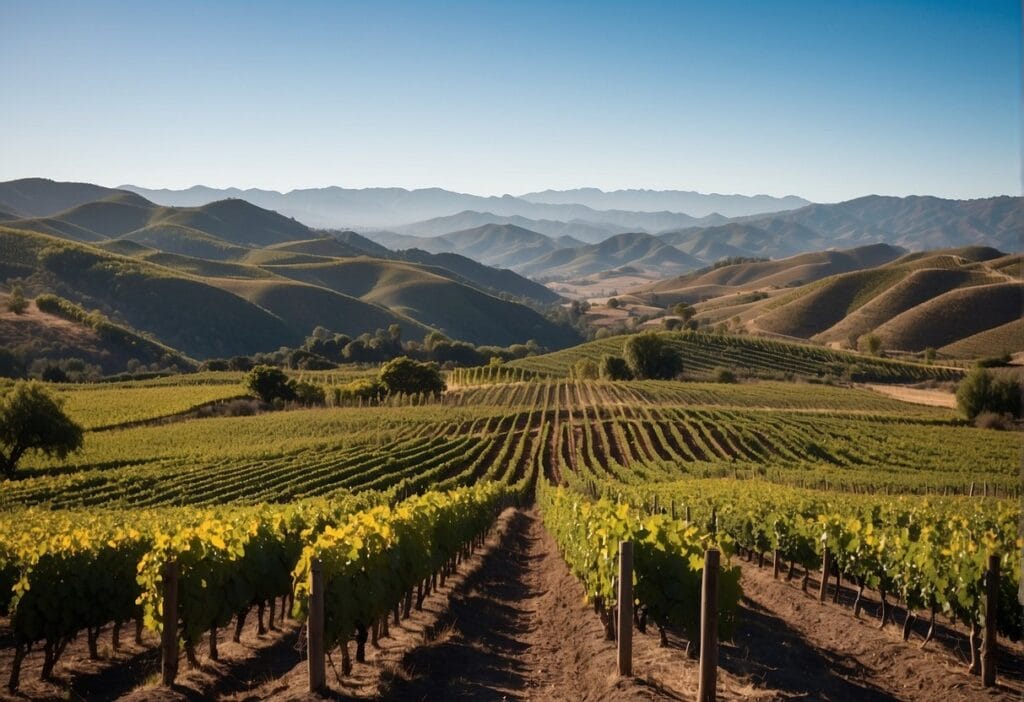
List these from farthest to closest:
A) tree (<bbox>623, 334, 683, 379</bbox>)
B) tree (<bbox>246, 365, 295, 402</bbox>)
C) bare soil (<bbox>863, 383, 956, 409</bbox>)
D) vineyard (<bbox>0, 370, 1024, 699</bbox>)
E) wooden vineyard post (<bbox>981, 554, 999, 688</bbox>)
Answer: tree (<bbox>623, 334, 683, 379</bbox>), tree (<bbox>246, 365, 295, 402</bbox>), bare soil (<bbox>863, 383, 956, 409</bbox>), vineyard (<bbox>0, 370, 1024, 699</bbox>), wooden vineyard post (<bbox>981, 554, 999, 688</bbox>)

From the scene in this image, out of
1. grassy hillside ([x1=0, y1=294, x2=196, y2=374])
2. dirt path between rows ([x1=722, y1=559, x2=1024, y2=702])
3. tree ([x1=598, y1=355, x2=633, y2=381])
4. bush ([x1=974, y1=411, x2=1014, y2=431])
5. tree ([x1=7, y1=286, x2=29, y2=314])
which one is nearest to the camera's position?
dirt path between rows ([x1=722, y1=559, x2=1024, y2=702])

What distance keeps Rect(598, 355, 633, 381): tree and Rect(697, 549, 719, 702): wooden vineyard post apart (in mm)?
98106

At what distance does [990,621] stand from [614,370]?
9770 cm

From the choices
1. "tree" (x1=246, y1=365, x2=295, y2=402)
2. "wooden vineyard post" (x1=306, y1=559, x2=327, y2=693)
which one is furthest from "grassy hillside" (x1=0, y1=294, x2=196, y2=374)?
"wooden vineyard post" (x1=306, y1=559, x2=327, y2=693)

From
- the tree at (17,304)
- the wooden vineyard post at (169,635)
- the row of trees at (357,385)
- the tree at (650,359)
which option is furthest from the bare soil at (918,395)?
the tree at (17,304)

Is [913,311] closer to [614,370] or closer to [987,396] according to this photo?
[614,370]

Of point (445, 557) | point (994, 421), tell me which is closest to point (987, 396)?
point (994, 421)

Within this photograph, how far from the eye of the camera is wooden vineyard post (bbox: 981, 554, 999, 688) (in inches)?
386

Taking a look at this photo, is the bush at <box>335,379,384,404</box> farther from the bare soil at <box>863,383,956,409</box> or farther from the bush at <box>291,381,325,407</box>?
the bare soil at <box>863,383,956,409</box>

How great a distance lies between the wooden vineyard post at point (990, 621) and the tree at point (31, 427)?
51.6 m

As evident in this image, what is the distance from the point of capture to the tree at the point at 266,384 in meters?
82.6

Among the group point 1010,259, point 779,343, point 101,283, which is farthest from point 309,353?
point 1010,259

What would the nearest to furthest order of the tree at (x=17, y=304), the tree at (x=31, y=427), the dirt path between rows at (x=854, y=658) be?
the dirt path between rows at (x=854, y=658), the tree at (x=31, y=427), the tree at (x=17, y=304)

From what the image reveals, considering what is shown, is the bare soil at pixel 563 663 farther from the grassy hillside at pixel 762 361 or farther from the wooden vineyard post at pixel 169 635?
the grassy hillside at pixel 762 361
